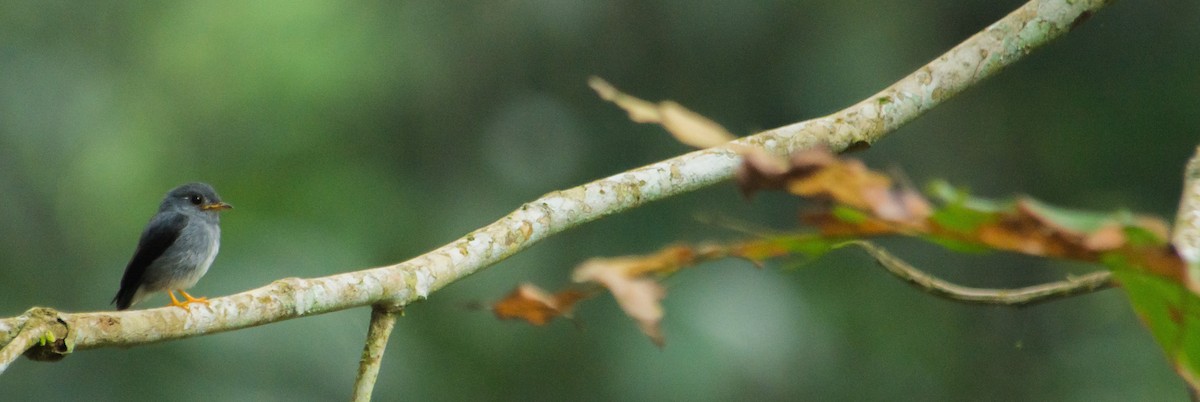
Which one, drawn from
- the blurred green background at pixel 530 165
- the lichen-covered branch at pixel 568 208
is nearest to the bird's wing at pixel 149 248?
the lichen-covered branch at pixel 568 208

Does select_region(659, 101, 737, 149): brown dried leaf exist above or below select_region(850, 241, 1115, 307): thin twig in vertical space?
below

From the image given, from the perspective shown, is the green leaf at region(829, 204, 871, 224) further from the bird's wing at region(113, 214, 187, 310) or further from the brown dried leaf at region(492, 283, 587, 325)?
the bird's wing at region(113, 214, 187, 310)

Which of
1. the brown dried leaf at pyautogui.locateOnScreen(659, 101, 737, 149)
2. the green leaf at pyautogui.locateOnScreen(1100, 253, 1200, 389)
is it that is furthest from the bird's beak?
the green leaf at pyautogui.locateOnScreen(1100, 253, 1200, 389)

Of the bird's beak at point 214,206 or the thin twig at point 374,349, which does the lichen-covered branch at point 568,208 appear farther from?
the bird's beak at point 214,206

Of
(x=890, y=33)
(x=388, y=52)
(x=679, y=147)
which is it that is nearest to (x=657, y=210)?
(x=679, y=147)

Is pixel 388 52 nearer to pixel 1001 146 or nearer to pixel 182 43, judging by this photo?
pixel 182 43

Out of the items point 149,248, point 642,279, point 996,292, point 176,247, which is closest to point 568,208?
point 996,292
